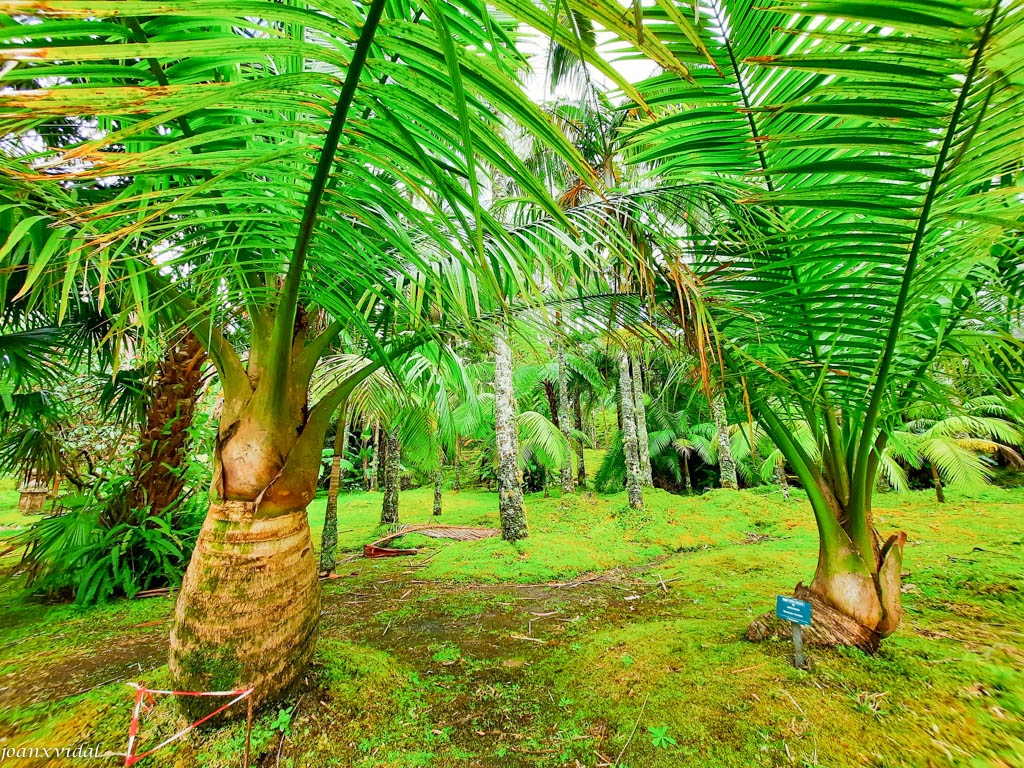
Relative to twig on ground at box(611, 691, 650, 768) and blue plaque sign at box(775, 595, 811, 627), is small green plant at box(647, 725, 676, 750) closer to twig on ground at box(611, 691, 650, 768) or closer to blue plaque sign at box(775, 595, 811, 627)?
twig on ground at box(611, 691, 650, 768)

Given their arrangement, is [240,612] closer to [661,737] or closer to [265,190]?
[265,190]

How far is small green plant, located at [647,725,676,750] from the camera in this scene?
1.21 meters

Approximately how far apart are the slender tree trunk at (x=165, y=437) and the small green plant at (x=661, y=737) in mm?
3737

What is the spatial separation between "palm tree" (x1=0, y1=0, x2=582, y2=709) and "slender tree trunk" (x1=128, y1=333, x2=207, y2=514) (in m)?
1.78

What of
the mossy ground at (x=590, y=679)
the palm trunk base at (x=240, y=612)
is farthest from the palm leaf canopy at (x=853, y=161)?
the palm trunk base at (x=240, y=612)

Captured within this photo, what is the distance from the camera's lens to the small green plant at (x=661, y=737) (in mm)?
1215

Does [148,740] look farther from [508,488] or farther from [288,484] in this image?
[508,488]

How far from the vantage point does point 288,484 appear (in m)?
1.51

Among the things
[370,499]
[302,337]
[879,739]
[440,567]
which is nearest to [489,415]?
[370,499]

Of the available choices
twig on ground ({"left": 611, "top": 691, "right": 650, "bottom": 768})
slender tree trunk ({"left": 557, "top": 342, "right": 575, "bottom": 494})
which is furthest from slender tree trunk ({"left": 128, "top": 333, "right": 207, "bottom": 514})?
slender tree trunk ({"left": 557, "top": 342, "right": 575, "bottom": 494})

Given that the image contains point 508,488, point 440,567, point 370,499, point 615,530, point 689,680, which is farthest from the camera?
point 370,499

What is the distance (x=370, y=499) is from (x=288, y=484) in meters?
10.5

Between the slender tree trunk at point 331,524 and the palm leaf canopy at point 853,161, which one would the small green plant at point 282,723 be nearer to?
the palm leaf canopy at point 853,161

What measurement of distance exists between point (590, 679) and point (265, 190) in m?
2.20
